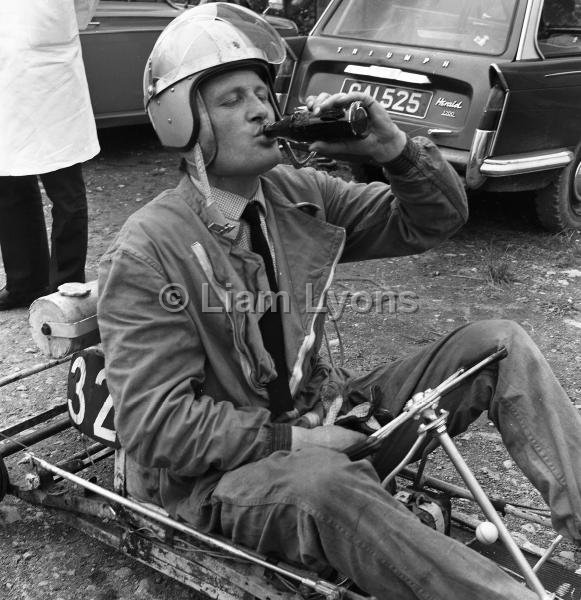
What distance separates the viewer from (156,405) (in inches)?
90.0

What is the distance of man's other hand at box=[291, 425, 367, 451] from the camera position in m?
2.38

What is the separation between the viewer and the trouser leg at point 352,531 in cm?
208

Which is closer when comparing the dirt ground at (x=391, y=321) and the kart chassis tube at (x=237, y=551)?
the kart chassis tube at (x=237, y=551)

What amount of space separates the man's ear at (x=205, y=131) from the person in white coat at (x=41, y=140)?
2.44 m

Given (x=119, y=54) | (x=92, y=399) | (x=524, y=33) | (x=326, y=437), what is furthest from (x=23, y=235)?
(x=524, y=33)

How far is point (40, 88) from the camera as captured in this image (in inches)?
185

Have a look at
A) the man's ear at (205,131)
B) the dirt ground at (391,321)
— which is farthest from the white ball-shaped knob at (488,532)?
the man's ear at (205,131)

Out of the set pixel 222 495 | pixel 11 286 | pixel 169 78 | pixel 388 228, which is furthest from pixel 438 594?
pixel 11 286

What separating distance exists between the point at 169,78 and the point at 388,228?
34.3 inches

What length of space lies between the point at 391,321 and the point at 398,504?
2849 mm

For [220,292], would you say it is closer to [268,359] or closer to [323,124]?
[268,359]

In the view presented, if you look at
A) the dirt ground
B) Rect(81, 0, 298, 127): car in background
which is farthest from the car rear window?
Rect(81, 0, 298, 127): car in background

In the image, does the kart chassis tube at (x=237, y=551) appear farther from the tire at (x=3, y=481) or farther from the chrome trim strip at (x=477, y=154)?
the chrome trim strip at (x=477, y=154)

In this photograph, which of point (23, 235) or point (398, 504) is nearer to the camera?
point (398, 504)
